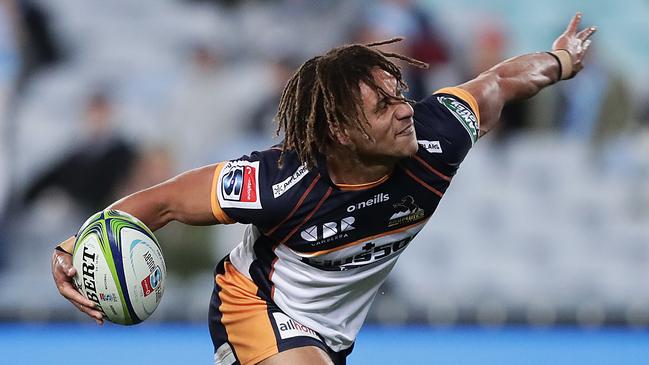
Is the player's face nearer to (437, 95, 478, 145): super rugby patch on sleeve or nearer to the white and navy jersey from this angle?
the white and navy jersey

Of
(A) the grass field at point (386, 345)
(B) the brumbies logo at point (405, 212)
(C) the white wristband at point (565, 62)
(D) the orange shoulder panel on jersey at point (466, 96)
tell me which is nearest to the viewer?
(B) the brumbies logo at point (405, 212)

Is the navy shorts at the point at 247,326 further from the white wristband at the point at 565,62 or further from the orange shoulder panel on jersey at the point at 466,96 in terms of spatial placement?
the white wristband at the point at 565,62

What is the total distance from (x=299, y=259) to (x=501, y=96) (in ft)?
3.82

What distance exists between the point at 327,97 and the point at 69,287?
124cm

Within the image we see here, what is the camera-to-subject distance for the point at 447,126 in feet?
16.3

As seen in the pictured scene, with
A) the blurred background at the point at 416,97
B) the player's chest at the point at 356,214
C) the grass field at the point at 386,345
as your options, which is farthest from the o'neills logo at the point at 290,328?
the blurred background at the point at 416,97

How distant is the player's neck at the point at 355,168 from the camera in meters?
4.80

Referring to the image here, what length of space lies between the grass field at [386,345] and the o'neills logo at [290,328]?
366 cm

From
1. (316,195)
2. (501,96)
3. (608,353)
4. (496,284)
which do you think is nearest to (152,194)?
(316,195)

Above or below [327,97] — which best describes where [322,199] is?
below

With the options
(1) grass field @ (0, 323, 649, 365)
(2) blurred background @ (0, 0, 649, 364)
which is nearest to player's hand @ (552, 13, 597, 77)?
(1) grass field @ (0, 323, 649, 365)

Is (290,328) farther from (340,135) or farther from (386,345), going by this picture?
(386,345)

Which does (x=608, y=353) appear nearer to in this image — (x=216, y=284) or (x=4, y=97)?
(x=216, y=284)

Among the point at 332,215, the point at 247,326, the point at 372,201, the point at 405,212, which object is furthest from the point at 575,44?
the point at 247,326
